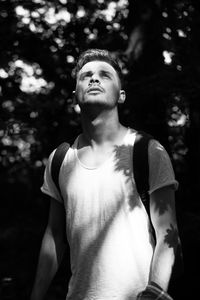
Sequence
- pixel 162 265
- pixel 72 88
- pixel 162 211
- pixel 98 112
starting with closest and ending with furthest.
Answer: pixel 162 265 → pixel 162 211 → pixel 98 112 → pixel 72 88

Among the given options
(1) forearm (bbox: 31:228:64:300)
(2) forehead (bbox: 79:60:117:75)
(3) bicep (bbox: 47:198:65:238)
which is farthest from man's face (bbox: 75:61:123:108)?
(1) forearm (bbox: 31:228:64:300)

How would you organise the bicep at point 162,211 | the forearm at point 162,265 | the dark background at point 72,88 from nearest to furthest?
1. the forearm at point 162,265
2. the bicep at point 162,211
3. the dark background at point 72,88

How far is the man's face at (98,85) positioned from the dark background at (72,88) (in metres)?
1.43

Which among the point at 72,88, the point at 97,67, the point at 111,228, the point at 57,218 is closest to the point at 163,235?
the point at 111,228

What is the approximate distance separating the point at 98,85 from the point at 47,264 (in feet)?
3.55

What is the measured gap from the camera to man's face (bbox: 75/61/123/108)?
3.01 meters

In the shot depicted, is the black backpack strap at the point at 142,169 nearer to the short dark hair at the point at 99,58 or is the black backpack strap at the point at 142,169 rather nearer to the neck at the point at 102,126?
the neck at the point at 102,126

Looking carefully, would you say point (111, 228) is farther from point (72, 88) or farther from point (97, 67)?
point (72, 88)

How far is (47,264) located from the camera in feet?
9.99

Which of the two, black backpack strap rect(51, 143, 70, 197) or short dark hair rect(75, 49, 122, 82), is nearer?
black backpack strap rect(51, 143, 70, 197)

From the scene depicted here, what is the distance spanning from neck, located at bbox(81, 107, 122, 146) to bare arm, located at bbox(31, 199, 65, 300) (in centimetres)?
46

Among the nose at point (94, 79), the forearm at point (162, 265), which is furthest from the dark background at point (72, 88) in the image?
the forearm at point (162, 265)

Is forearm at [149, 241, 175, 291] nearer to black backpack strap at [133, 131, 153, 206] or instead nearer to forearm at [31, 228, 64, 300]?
black backpack strap at [133, 131, 153, 206]

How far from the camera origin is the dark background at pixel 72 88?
466 centimetres
